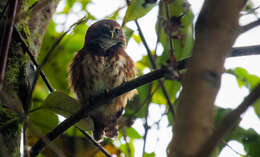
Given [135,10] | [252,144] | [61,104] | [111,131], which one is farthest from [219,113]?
[111,131]

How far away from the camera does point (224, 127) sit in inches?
29.9

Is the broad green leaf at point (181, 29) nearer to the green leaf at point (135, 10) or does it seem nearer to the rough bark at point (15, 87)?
the green leaf at point (135, 10)

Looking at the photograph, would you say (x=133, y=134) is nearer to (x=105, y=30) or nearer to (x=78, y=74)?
(x=78, y=74)

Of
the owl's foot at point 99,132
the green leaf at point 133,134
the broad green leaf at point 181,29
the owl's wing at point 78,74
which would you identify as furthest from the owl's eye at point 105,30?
the broad green leaf at point 181,29

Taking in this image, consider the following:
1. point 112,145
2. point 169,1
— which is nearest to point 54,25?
point 112,145

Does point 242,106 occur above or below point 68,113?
above

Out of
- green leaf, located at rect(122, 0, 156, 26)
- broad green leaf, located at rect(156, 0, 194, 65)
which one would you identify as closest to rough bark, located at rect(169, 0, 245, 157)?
broad green leaf, located at rect(156, 0, 194, 65)

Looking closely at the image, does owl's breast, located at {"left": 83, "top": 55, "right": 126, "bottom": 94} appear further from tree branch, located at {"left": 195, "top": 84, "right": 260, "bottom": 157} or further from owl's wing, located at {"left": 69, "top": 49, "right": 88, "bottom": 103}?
tree branch, located at {"left": 195, "top": 84, "right": 260, "bottom": 157}

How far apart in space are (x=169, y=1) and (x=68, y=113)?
3.30ft

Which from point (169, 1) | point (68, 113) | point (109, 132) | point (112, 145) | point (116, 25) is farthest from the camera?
point (116, 25)

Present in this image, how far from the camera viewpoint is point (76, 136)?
3.41 meters

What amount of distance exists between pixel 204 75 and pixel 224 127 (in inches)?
4.8

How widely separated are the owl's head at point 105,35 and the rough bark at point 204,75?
9.39ft

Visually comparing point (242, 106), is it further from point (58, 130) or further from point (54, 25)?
point (54, 25)
